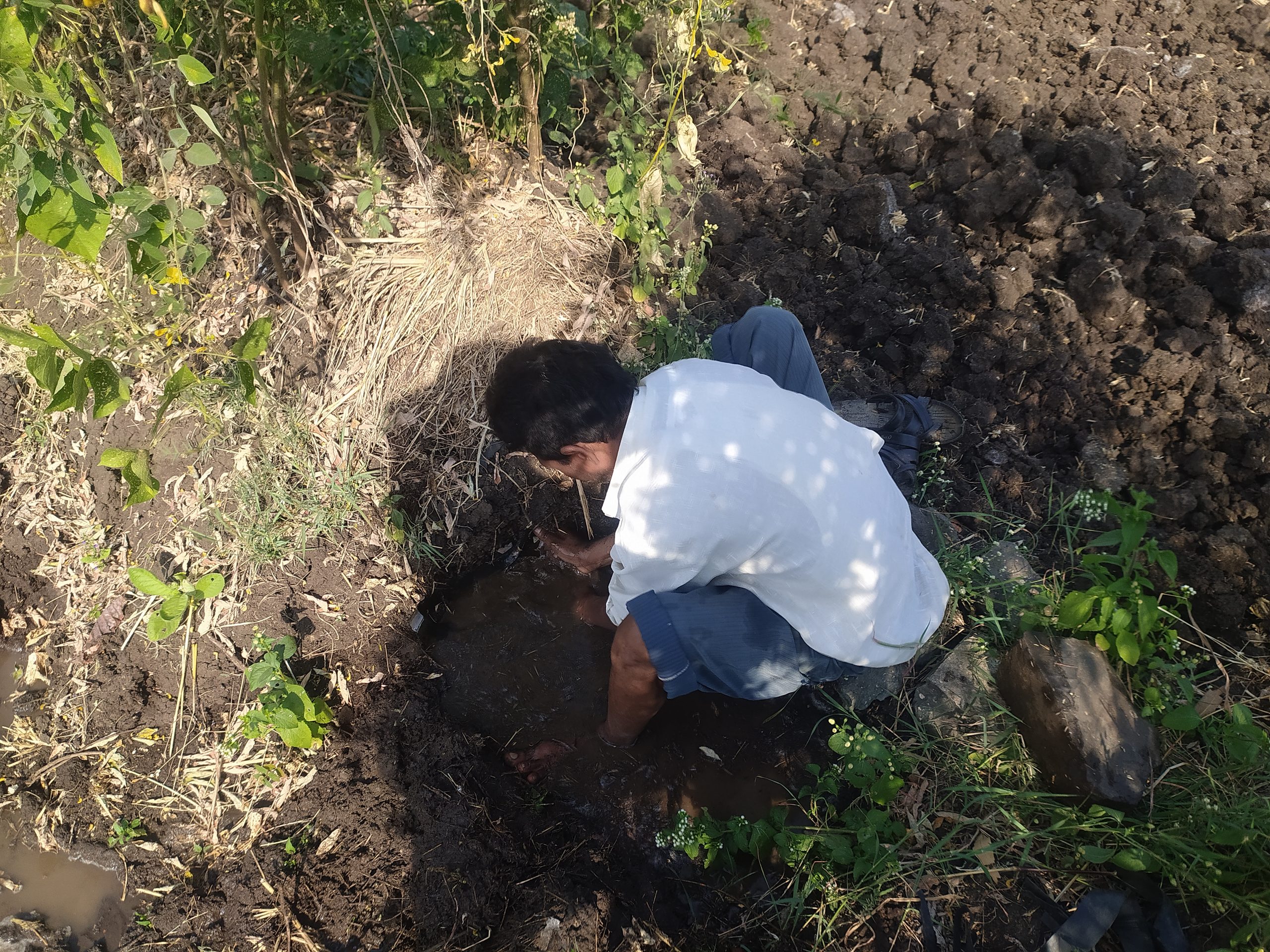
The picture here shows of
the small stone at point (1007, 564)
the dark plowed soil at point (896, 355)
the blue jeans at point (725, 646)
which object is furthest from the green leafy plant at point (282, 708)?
the small stone at point (1007, 564)

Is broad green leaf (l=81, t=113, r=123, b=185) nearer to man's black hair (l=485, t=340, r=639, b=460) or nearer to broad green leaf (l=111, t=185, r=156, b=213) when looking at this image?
broad green leaf (l=111, t=185, r=156, b=213)

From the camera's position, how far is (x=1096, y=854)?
1857mm

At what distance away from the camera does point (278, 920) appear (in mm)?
2176

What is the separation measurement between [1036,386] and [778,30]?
2336 mm

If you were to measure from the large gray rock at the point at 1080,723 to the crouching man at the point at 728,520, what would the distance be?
0.35 metres

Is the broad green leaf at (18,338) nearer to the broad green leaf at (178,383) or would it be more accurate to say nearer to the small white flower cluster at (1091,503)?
the broad green leaf at (178,383)

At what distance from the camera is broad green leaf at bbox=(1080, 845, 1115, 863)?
185 cm

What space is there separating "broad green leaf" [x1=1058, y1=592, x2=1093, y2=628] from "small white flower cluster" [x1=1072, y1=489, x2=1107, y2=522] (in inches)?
15.1

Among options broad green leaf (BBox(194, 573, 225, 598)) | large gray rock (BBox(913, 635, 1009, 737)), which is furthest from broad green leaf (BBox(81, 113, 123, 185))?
large gray rock (BBox(913, 635, 1009, 737))

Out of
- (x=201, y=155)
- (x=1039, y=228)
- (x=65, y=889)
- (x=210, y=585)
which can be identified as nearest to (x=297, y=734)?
(x=210, y=585)

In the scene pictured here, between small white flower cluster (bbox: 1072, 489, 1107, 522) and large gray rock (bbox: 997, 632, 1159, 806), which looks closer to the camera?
large gray rock (bbox: 997, 632, 1159, 806)

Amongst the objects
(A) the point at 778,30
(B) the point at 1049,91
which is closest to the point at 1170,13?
(B) the point at 1049,91

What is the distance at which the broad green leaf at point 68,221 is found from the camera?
1.74 m

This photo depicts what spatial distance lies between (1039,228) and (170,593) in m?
3.68
